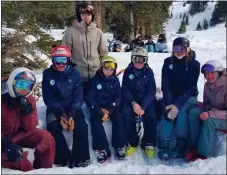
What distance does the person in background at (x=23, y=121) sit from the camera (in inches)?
141

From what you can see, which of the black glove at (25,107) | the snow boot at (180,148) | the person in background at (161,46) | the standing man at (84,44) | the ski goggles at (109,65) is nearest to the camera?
the black glove at (25,107)

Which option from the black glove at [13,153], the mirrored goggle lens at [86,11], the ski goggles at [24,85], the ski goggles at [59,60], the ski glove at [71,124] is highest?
the mirrored goggle lens at [86,11]

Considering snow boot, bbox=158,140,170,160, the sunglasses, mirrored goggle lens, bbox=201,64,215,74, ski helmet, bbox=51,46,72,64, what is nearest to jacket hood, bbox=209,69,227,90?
mirrored goggle lens, bbox=201,64,215,74

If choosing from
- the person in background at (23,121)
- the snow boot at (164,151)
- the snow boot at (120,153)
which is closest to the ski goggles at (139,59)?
the snow boot at (164,151)

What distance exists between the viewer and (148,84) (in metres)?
4.62

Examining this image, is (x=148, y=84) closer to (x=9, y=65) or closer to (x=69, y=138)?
(x=69, y=138)

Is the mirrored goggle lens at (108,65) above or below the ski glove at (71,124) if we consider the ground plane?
above

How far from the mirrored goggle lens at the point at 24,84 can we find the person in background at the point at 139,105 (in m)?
1.37

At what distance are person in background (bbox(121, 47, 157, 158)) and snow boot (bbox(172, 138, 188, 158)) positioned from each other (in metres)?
0.30

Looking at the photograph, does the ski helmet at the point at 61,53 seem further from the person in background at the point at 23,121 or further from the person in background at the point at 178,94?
the person in background at the point at 178,94

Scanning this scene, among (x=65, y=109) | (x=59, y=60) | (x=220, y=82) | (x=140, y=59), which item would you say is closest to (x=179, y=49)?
(x=140, y=59)

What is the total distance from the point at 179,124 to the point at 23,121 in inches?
79.8

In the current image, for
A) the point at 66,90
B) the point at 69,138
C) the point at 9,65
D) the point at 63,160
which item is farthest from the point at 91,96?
the point at 9,65

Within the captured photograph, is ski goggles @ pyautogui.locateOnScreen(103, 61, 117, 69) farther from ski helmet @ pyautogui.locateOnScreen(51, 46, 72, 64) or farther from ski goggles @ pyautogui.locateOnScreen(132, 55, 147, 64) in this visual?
ski helmet @ pyautogui.locateOnScreen(51, 46, 72, 64)
